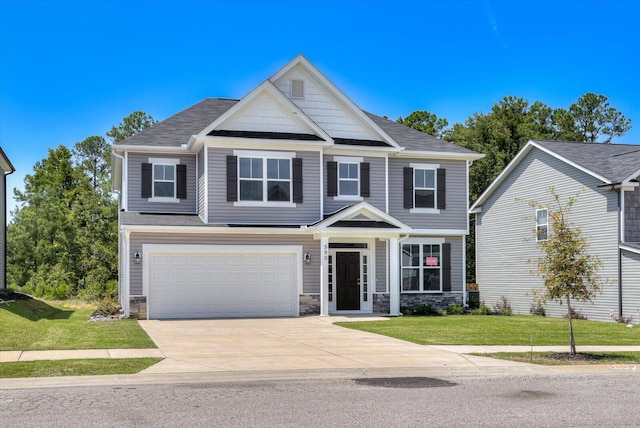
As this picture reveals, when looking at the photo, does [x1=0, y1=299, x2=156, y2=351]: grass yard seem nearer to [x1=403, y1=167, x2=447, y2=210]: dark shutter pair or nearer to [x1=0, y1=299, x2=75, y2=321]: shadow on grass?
[x1=0, y1=299, x2=75, y2=321]: shadow on grass

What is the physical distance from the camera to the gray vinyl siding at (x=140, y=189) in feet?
87.8

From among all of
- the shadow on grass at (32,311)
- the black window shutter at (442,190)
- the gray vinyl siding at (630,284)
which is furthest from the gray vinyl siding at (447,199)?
the shadow on grass at (32,311)

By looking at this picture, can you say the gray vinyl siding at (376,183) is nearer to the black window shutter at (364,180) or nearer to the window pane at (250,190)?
the black window shutter at (364,180)

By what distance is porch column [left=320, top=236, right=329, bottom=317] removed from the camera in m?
25.6

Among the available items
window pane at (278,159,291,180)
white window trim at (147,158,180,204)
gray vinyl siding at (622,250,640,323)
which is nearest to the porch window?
window pane at (278,159,291,180)

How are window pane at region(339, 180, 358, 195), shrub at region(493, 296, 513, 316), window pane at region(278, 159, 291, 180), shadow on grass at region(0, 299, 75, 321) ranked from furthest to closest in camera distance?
shrub at region(493, 296, 513, 316) < window pane at region(339, 180, 358, 195) < window pane at region(278, 159, 291, 180) < shadow on grass at region(0, 299, 75, 321)

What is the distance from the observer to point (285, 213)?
26.5 meters

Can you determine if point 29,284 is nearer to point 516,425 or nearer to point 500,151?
point 500,151

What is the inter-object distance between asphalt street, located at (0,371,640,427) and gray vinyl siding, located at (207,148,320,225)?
1417 centimetres

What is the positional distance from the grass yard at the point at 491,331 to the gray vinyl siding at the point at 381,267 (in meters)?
2.77

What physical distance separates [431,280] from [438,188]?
3.59 meters

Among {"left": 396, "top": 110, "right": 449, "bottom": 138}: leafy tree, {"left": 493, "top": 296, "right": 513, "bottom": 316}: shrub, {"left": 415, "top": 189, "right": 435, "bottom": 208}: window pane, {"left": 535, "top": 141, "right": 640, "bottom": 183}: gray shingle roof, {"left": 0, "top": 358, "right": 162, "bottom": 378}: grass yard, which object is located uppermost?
{"left": 396, "top": 110, "right": 449, "bottom": 138}: leafy tree

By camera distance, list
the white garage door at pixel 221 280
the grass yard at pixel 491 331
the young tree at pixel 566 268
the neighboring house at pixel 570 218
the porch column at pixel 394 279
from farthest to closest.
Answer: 1. the porch column at pixel 394 279
2. the neighboring house at pixel 570 218
3. the white garage door at pixel 221 280
4. the grass yard at pixel 491 331
5. the young tree at pixel 566 268

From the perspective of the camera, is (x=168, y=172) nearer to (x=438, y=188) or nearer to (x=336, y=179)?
(x=336, y=179)
